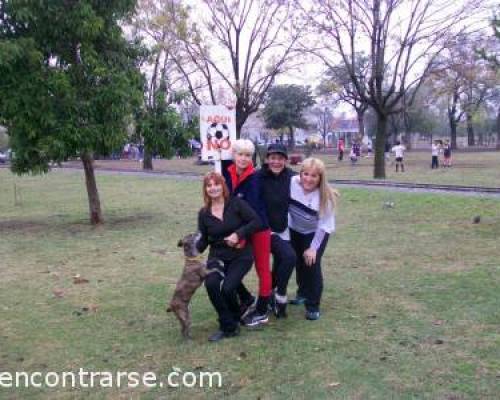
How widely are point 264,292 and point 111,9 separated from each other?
8477 mm

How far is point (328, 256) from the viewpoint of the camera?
28.7 ft

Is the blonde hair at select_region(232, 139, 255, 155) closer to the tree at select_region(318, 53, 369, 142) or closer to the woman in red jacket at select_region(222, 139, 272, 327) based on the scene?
the woman in red jacket at select_region(222, 139, 272, 327)

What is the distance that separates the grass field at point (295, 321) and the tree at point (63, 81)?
1.83 m

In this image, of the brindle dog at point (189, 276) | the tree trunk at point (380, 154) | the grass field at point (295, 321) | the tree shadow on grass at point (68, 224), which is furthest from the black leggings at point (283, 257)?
the tree trunk at point (380, 154)

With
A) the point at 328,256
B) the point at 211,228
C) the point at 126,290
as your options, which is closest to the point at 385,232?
the point at 328,256

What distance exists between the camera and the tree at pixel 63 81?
36.0 feet

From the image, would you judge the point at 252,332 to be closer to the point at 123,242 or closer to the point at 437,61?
the point at 123,242

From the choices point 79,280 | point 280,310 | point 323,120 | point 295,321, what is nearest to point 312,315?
point 295,321

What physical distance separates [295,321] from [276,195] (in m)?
1.23

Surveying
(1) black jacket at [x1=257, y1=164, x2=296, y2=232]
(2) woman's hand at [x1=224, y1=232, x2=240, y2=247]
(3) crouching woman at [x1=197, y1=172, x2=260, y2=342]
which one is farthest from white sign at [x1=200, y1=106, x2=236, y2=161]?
(2) woman's hand at [x1=224, y1=232, x2=240, y2=247]

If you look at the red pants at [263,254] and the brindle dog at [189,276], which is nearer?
the brindle dog at [189,276]

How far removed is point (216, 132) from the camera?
634 centimetres

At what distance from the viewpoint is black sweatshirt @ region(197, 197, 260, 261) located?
507cm

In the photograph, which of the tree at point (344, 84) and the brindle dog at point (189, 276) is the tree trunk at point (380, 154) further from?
the brindle dog at point (189, 276)
